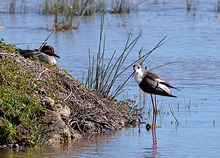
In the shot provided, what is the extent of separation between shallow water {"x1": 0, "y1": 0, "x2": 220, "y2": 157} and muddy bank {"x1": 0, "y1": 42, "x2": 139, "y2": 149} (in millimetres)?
→ 255

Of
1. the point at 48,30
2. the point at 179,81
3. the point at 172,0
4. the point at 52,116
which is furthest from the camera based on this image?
the point at 172,0

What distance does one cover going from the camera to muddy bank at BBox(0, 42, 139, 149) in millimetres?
8055

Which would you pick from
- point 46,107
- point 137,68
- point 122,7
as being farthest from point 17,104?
point 122,7

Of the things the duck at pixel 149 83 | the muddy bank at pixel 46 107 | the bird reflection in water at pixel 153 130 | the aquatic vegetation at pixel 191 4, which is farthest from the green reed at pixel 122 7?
the bird reflection in water at pixel 153 130

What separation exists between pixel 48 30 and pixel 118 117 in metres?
10.1

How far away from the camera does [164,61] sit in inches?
582

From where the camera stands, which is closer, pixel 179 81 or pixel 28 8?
pixel 179 81

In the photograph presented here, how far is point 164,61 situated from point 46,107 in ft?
21.6

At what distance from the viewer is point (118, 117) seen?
9367 mm

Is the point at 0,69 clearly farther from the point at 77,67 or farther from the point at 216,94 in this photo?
the point at 77,67

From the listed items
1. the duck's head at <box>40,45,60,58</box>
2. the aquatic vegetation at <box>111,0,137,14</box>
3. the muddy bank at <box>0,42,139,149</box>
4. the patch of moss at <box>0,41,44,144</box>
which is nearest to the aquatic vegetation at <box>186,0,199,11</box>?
the aquatic vegetation at <box>111,0,137,14</box>

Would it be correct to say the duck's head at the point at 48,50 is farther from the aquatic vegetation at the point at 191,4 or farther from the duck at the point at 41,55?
the aquatic vegetation at the point at 191,4

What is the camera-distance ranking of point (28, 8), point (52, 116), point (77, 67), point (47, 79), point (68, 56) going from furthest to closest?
1. point (28, 8)
2. point (68, 56)
3. point (77, 67)
4. point (47, 79)
5. point (52, 116)

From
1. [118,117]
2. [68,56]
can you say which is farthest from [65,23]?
[118,117]
